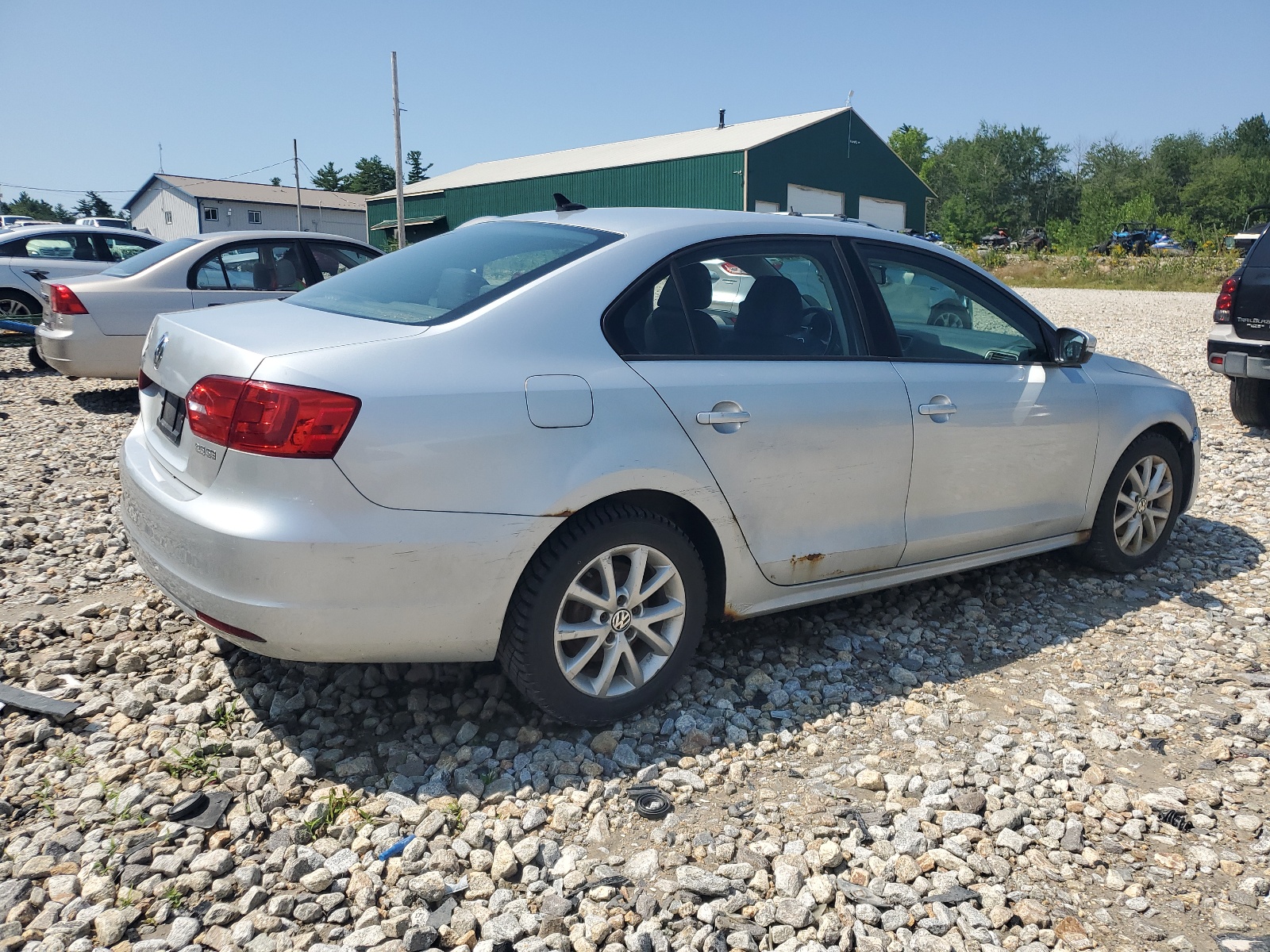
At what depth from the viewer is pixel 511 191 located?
41.9 m

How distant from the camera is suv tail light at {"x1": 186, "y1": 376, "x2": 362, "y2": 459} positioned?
269 cm

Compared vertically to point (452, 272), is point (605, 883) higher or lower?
lower

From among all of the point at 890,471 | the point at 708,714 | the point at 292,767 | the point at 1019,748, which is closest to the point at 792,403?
the point at 890,471

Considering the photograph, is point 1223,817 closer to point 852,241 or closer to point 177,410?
point 852,241

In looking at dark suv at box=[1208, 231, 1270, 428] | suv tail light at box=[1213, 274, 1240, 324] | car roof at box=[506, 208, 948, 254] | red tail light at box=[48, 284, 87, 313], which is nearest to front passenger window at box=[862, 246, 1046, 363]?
car roof at box=[506, 208, 948, 254]

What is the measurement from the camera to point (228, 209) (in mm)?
63125

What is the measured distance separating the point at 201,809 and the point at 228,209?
2671 inches

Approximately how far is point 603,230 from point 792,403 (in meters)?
0.92

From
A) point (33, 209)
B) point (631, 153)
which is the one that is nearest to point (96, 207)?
point (33, 209)

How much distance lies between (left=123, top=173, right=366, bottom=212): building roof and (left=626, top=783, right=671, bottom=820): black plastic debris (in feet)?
214

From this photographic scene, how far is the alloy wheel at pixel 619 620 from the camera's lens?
314cm

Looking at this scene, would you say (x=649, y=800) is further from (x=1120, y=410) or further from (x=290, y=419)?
(x=1120, y=410)

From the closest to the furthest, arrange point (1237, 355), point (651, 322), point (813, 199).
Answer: point (651, 322) → point (1237, 355) → point (813, 199)

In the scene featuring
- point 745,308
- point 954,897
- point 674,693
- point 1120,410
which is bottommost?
point 954,897
